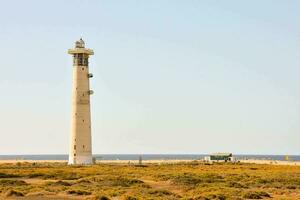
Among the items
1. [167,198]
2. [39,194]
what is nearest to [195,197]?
[167,198]

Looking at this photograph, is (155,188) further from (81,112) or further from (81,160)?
(81,112)

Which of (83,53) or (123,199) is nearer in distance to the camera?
(123,199)

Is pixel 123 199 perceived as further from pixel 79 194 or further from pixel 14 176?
pixel 14 176

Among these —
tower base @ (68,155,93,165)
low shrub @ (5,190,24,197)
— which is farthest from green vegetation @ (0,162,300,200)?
tower base @ (68,155,93,165)

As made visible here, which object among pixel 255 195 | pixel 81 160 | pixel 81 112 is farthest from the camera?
pixel 81 112

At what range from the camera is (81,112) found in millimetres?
73938

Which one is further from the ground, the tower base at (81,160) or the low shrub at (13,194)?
the tower base at (81,160)

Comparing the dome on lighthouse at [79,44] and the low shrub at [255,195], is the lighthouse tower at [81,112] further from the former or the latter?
the low shrub at [255,195]

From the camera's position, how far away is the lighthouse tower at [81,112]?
241 feet

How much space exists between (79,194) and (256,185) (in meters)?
15.5

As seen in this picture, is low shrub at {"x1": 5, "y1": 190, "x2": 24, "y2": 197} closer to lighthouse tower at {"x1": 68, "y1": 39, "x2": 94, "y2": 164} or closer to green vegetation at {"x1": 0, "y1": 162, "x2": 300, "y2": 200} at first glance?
green vegetation at {"x1": 0, "y1": 162, "x2": 300, "y2": 200}

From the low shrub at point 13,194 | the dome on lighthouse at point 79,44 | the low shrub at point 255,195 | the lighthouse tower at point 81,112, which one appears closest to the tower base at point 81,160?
the lighthouse tower at point 81,112

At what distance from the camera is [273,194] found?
129 feet

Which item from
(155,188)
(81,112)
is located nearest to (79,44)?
(81,112)
